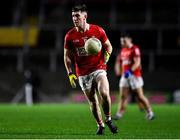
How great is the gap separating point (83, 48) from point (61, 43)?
71.8ft

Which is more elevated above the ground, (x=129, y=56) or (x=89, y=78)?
(x=89, y=78)

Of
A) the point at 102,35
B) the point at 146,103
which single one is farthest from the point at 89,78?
the point at 146,103

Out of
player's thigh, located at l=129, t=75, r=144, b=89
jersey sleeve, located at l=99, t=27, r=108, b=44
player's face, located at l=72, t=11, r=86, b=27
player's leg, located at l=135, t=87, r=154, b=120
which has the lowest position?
player's leg, located at l=135, t=87, r=154, b=120

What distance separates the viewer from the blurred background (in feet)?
103

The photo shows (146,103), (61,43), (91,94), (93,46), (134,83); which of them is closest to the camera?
(93,46)

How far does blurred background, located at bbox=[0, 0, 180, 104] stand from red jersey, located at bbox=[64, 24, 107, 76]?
62.1ft

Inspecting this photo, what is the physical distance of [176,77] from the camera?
102 ft

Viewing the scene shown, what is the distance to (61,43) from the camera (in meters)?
33.9

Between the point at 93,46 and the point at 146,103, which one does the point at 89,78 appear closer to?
the point at 93,46

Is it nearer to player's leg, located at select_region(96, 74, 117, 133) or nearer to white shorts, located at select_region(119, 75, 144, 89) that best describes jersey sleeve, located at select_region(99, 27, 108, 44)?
player's leg, located at select_region(96, 74, 117, 133)

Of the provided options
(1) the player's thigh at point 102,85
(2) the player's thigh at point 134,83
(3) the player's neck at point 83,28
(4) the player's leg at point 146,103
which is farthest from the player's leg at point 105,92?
(2) the player's thigh at point 134,83

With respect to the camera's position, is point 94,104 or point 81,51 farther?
point 94,104

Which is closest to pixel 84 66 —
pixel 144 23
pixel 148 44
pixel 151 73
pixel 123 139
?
pixel 123 139

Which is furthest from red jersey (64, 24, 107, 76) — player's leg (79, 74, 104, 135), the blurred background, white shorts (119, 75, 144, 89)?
the blurred background
